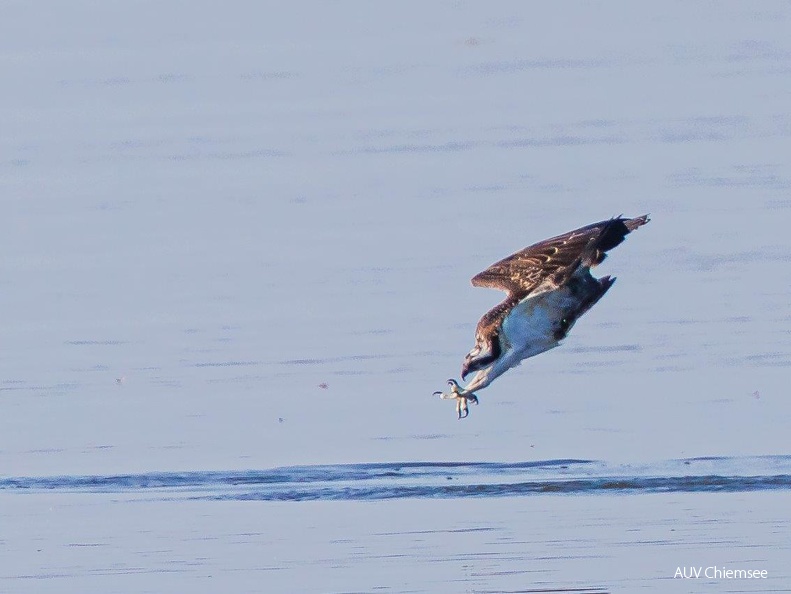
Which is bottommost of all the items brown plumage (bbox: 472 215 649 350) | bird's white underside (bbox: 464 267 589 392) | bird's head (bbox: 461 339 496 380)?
bird's head (bbox: 461 339 496 380)

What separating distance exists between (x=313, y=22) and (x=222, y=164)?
8.61m

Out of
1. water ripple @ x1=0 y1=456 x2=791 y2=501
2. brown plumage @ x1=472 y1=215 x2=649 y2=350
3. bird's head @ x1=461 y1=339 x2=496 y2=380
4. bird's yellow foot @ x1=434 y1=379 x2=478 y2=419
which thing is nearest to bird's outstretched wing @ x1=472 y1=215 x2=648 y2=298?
brown plumage @ x1=472 y1=215 x2=649 y2=350

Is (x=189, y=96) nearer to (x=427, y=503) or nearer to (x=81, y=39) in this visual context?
(x=81, y=39)

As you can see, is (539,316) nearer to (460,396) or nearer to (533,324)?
(533,324)

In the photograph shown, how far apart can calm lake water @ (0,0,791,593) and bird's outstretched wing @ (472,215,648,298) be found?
1030 millimetres

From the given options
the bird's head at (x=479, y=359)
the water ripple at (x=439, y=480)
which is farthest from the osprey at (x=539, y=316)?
the water ripple at (x=439, y=480)

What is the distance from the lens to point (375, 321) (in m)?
14.2

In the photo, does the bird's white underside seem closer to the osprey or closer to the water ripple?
the osprey

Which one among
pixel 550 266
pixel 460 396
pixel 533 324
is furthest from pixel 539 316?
pixel 460 396

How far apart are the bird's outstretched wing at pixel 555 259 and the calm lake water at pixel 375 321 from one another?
1.03 m

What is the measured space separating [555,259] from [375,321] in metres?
3.43

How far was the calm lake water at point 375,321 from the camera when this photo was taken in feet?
33.9

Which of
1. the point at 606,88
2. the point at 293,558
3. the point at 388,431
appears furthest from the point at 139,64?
the point at 293,558

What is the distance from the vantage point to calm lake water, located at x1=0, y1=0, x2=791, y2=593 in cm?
1034
